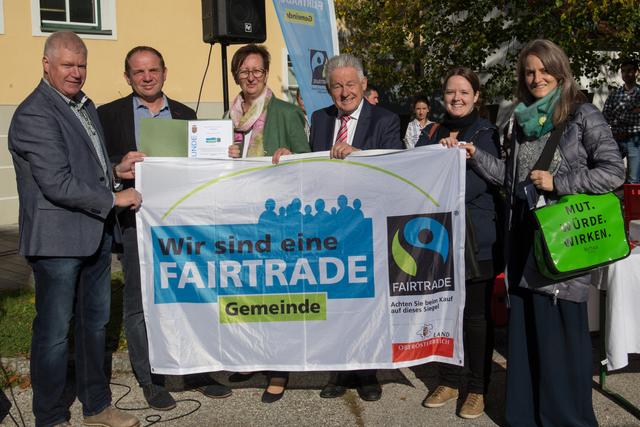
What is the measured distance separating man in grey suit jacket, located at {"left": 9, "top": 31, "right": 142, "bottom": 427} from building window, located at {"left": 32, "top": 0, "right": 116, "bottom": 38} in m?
8.09

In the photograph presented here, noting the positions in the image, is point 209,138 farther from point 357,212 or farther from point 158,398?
point 158,398

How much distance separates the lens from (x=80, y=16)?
37.5ft

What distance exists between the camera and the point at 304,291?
413 centimetres

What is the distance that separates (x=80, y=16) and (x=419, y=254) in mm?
9280

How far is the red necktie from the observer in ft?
14.3

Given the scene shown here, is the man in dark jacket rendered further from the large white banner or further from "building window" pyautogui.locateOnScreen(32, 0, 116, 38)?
"building window" pyautogui.locateOnScreen(32, 0, 116, 38)

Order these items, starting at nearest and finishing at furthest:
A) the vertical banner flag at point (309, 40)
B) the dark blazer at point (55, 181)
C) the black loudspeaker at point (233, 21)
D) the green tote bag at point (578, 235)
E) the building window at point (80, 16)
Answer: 1. the green tote bag at point (578, 235)
2. the dark blazer at point (55, 181)
3. the black loudspeaker at point (233, 21)
4. the vertical banner flag at point (309, 40)
5. the building window at point (80, 16)

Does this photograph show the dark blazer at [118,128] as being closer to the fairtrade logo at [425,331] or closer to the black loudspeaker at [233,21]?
the fairtrade logo at [425,331]

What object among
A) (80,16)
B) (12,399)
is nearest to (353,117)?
(12,399)

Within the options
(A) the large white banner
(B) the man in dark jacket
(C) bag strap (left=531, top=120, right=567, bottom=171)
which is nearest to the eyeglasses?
(B) the man in dark jacket

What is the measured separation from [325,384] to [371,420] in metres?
0.68

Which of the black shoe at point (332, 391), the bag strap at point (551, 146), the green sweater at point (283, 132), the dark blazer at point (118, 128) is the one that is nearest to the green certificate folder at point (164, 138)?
the dark blazer at point (118, 128)

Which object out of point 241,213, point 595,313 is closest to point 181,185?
point 241,213

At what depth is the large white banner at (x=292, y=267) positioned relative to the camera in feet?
13.4
